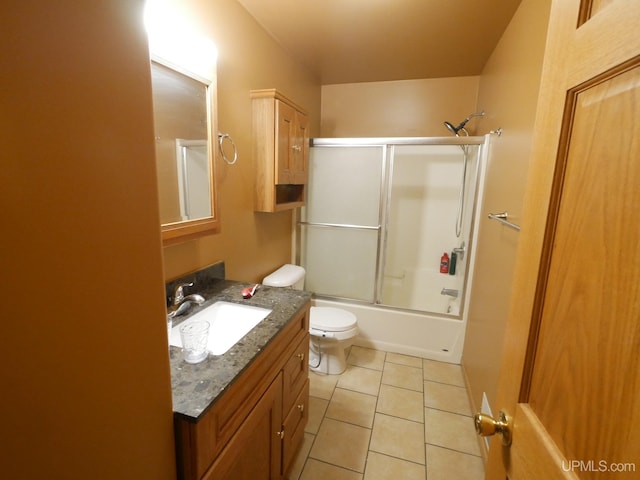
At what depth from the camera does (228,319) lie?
1441mm

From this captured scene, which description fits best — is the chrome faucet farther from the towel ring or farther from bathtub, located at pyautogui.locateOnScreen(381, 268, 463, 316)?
bathtub, located at pyautogui.locateOnScreen(381, 268, 463, 316)

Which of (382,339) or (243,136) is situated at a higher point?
(243,136)

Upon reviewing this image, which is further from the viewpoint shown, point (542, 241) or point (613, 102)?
point (542, 241)

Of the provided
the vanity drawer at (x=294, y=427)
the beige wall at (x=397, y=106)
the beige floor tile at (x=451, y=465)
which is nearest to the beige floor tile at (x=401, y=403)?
the beige floor tile at (x=451, y=465)

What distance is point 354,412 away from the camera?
1968 mm

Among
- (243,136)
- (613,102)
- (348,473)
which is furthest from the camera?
(243,136)

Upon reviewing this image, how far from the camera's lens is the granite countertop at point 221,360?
79 cm

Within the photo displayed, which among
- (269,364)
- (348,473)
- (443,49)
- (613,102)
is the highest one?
(443,49)

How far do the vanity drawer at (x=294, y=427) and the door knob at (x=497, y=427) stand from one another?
35.3 inches

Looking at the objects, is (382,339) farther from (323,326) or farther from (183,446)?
(183,446)

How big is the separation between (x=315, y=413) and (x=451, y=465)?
0.81 meters

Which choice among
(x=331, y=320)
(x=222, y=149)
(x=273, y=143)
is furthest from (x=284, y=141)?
(x=331, y=320)

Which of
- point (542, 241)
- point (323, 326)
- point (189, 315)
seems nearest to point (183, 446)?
point (189, 315)

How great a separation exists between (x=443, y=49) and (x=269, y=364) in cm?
239
